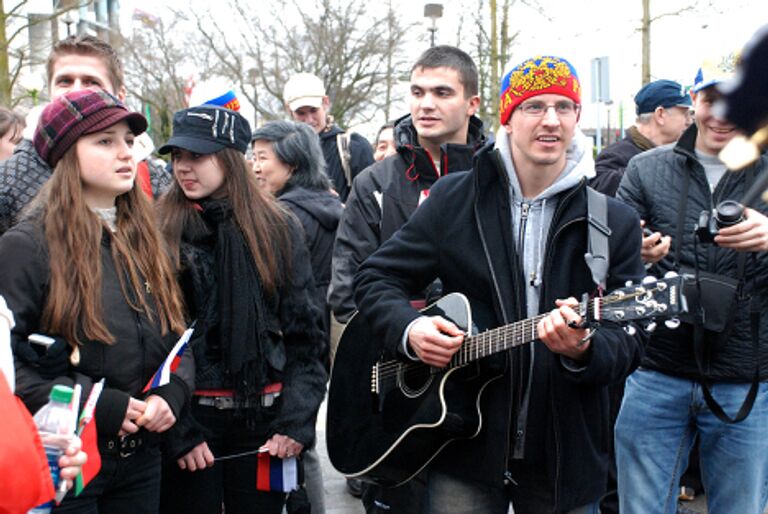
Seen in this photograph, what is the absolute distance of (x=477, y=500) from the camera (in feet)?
9.75

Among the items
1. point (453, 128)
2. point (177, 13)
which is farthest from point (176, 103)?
point (453, 128)

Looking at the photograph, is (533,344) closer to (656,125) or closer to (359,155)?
(656,125)

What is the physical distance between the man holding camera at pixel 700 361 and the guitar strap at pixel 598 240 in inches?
23.2

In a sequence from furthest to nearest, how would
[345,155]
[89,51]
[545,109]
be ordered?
[345,155] → [89,51] → [545,109]

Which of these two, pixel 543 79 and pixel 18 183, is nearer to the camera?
pixel 543 79

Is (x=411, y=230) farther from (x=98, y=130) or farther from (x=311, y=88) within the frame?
(x=311, y=88)

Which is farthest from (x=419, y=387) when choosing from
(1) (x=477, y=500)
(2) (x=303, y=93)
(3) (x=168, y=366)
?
(2) (x=303, y=93)

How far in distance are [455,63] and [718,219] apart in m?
1.72

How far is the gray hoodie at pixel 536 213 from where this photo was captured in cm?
291

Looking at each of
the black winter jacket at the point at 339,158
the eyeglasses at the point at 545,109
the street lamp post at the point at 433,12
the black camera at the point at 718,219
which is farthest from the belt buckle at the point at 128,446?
the street lamp post at the point at 433,12

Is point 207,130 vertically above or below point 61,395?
above

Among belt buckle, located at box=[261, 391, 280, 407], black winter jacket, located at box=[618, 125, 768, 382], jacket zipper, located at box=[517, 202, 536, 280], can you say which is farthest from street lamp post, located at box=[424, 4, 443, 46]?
jacket zipper, located at box=[517, 202, 536, 280]

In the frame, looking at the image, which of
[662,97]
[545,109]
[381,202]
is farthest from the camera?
[662,97]

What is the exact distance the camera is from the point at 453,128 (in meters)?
4.32
